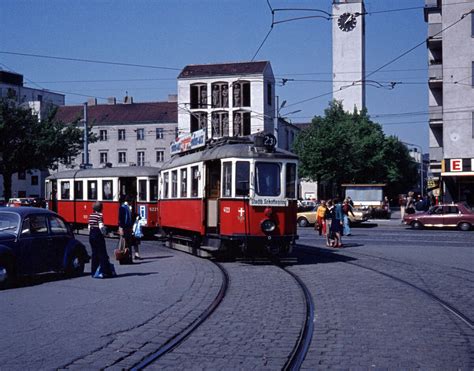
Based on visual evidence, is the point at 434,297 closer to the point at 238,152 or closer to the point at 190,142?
the point at 238,152

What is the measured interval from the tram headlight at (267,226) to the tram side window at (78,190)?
16267 millimetres

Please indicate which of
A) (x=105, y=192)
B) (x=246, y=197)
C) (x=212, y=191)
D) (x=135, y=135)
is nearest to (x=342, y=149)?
(x=135, y=135)

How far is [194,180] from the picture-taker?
20.0m

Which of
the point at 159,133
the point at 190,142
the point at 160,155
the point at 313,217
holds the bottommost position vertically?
the point at 313,217

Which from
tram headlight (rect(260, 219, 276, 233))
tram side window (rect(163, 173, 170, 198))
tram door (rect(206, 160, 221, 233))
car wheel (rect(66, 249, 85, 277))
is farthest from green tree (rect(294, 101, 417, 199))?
car wheel (rect(66, 249, 85, 277))

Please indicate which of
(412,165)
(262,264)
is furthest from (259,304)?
(412,165)

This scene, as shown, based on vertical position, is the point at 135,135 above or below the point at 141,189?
above

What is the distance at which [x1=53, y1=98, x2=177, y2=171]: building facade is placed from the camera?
80.6 meters

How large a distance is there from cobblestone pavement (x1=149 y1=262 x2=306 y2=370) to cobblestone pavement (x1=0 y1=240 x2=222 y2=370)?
37 centimetres

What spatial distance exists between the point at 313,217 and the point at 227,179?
23085mm

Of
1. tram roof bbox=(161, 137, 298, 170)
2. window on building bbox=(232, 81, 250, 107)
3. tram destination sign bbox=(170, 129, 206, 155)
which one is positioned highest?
window on building bbox=(232, 81, 250, 107)

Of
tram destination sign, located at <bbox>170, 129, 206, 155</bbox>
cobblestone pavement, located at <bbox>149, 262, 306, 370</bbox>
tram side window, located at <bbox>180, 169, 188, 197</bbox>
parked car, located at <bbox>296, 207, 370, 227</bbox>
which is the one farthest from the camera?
parked car, located at <bbox>296, 207, 370, 227</bbox>

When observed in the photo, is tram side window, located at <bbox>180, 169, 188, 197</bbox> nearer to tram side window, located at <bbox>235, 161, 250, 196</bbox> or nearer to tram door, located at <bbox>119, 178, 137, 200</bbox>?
tram side window, located at <bbox>235, 161, 250, 196</bbox>

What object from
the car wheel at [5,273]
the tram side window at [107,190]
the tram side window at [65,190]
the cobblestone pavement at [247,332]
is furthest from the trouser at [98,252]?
the tram side window at [65,190]
